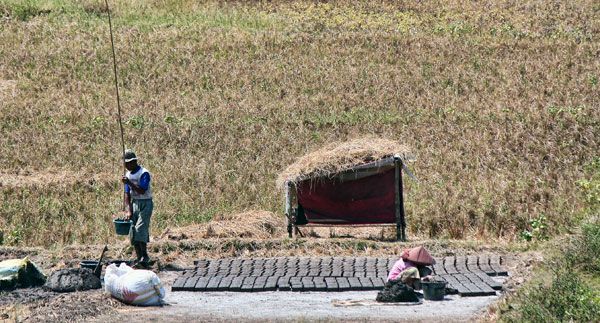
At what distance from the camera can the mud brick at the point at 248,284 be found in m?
9.17

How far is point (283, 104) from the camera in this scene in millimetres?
20266

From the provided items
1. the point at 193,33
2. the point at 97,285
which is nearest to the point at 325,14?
the point at 193,33

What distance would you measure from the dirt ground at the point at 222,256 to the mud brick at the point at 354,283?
0.12 metres

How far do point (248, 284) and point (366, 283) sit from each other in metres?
1.43

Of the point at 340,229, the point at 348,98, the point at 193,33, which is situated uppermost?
the point at 193,33

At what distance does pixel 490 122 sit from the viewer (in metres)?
18.0

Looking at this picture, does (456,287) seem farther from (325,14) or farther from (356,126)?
(325,14)

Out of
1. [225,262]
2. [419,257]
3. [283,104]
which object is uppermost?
[283,104]

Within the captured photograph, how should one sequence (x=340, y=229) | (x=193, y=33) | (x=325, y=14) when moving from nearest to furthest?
(x=340, y=229), (x=193, y=33), (x=325, y=14)

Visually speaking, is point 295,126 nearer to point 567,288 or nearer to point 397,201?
point 397,201

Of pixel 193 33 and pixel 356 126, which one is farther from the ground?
pixel 193 33

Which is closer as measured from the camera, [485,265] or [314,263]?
[485,265]

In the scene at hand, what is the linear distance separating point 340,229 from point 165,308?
515 cm

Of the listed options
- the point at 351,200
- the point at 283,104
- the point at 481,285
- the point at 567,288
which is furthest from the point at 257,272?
the point at 283,104
